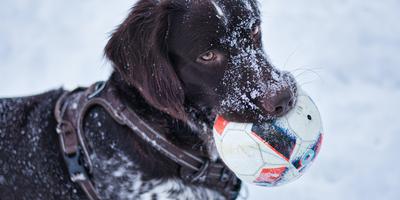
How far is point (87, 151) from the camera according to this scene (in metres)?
2.72

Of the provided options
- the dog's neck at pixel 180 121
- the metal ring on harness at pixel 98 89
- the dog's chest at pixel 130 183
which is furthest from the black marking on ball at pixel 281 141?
the metal ring on harness at pixel 98 89

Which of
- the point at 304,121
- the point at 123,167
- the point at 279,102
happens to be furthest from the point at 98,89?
the point at 304,121

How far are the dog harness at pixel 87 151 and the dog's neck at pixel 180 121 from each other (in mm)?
35

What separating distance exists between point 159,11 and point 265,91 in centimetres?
65

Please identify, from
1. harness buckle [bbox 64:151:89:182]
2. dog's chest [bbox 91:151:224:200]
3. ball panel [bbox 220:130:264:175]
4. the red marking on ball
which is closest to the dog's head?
ball panel [bbox 220:130:264:175]

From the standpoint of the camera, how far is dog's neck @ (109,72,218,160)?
261cm

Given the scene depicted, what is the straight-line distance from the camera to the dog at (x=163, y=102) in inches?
95.6

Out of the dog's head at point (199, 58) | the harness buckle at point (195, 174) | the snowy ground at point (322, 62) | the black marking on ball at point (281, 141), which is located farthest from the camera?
the snowy ground at point (322, 62)

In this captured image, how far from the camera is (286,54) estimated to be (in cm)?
482

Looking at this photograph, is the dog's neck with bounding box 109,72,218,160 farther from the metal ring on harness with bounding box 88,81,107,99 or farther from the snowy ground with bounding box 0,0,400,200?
the snowy ground with bounding box 0,0,400,200

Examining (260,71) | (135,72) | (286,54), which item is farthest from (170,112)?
(286,54)

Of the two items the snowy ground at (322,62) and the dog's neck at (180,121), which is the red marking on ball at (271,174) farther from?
the snowy ground at (322,62)

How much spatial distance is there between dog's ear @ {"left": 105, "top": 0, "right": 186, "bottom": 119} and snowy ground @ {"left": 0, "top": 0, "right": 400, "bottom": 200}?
885mm

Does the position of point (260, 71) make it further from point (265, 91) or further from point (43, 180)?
point (43, 180)
